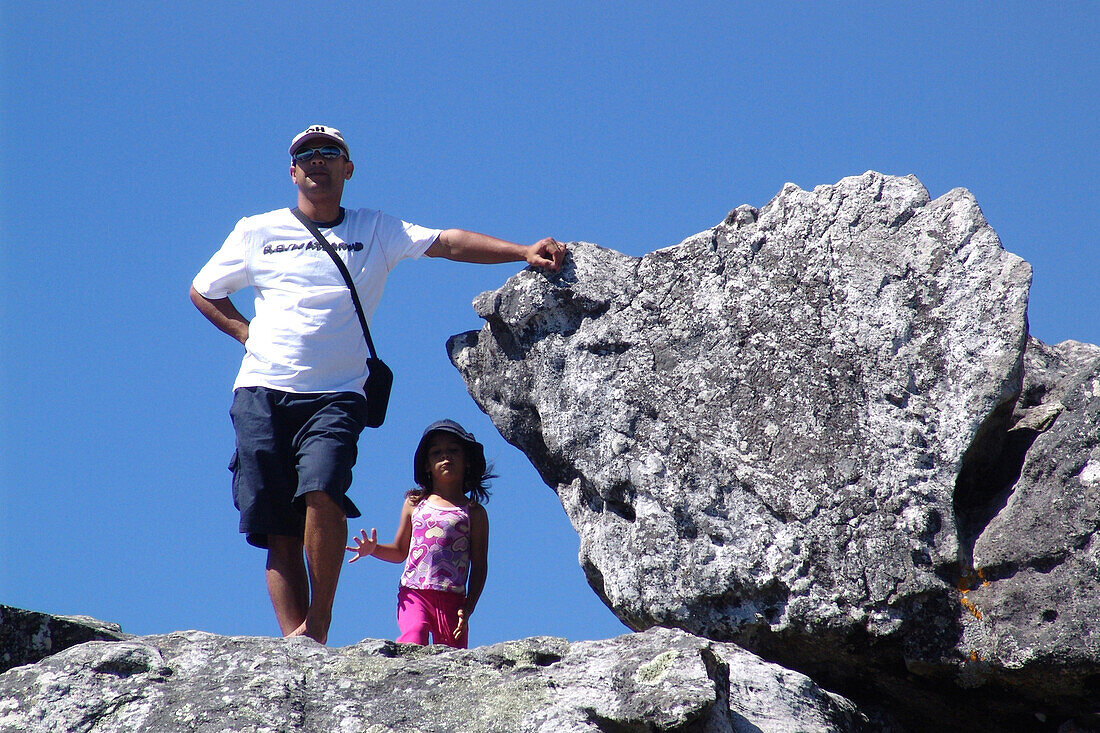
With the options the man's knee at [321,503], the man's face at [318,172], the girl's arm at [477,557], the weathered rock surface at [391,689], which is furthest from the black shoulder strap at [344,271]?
the weathered rock surface at [391,689]

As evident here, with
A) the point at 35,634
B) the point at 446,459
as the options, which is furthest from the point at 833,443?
the point at 35,634

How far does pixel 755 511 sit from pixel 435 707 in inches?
72.9

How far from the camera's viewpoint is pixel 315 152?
242 inches

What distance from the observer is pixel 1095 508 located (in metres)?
4.68

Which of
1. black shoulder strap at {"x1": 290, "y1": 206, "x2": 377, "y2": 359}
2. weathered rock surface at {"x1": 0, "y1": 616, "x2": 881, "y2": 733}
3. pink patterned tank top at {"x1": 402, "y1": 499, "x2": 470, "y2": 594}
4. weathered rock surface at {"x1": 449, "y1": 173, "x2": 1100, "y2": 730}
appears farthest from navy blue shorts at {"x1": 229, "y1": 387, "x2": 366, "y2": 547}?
weathered rock surface at {"x1": 0, "y1": 616, "x2": 881, "y2": 733}

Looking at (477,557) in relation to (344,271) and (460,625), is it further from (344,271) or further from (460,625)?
(344,271)

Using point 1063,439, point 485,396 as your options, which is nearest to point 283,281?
point 485,396

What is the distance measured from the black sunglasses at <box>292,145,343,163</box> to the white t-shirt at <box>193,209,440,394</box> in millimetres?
312

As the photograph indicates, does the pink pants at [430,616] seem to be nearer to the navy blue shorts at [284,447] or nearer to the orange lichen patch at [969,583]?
the navy blue shorts at [284,447]

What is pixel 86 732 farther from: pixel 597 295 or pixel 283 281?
pixel 597 295

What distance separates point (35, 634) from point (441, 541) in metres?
2.01

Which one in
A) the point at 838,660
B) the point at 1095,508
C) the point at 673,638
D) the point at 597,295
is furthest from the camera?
the point at 597,295

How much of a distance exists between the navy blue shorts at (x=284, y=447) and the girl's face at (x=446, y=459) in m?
0.65

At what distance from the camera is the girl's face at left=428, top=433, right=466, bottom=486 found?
20.4 feet
